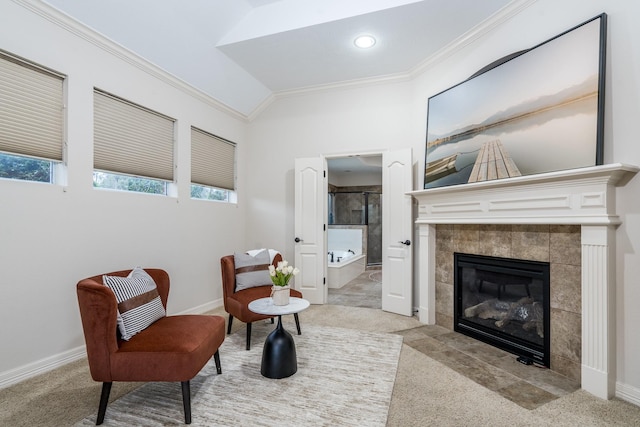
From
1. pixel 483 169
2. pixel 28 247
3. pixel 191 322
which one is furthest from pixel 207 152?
pixel 483 169

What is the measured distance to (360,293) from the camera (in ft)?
16.7

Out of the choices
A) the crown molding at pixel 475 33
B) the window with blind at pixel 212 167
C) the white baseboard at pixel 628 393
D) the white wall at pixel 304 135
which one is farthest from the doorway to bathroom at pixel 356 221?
the white baseboard at pixel 628 393

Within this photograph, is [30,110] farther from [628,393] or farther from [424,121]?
[628,393]

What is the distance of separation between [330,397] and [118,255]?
230 centimetres

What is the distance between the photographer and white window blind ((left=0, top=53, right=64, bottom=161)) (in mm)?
2281

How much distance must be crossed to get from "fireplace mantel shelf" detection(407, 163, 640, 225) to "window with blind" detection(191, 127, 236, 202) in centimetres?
286

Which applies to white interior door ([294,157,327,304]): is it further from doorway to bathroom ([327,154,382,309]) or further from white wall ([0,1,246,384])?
white wall ([0,1,246,384])

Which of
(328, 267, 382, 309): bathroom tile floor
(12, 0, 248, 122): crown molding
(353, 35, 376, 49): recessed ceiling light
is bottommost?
(328, 267, 382, 309): bathroom tile floor

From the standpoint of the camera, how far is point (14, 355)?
2283 mm

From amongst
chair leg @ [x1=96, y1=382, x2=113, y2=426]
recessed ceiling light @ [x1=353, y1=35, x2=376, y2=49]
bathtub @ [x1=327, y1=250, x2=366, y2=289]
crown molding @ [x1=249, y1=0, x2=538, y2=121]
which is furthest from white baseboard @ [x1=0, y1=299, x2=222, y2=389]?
recessed ceiling light @ [x1=353, y1=35, x2=376, y2=49]

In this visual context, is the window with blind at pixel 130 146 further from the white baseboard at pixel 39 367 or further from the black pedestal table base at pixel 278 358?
the black pedestal table base at pixel 278 358

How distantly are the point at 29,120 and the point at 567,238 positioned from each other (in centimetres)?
413

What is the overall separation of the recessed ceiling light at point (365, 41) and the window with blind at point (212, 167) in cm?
223

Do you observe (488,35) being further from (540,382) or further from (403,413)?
(403,413)
